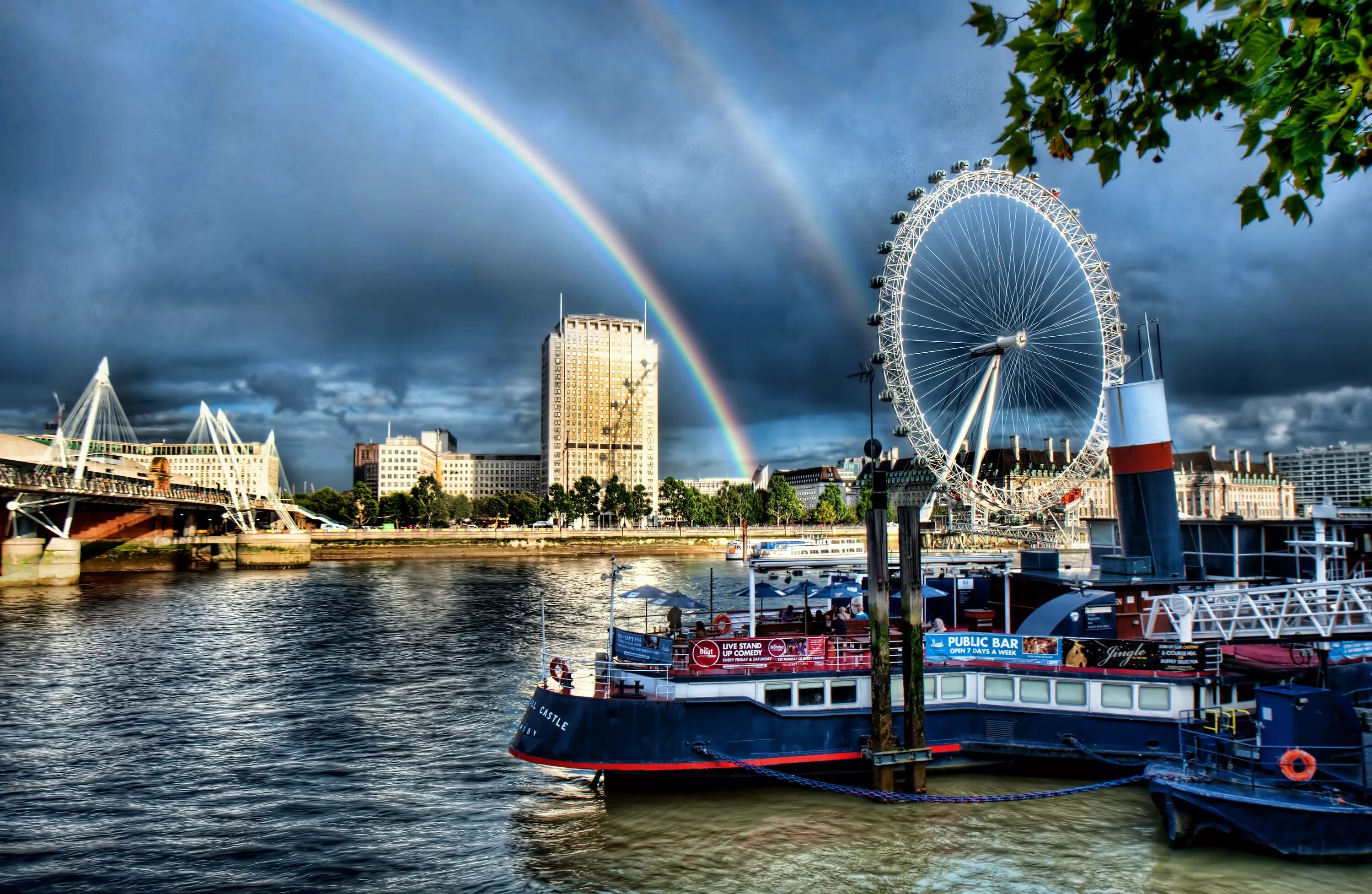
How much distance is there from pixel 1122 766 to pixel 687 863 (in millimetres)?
12609

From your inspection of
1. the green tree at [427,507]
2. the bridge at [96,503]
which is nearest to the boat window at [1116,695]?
the bridge at [96,503]

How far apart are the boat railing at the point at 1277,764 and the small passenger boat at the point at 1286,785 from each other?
2 centimetres

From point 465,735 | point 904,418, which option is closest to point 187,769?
point 465,735

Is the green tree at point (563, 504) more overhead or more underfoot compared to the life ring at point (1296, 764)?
more overhead

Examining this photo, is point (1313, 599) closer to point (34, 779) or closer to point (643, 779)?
point (643, 779)

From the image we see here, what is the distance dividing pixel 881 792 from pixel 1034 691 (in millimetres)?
5420

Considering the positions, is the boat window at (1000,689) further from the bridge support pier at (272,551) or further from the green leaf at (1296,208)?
the bridge support pier at (272,551)

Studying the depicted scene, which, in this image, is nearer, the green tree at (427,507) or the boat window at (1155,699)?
the boat window at (1155,699)

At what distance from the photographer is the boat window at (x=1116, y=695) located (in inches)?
951

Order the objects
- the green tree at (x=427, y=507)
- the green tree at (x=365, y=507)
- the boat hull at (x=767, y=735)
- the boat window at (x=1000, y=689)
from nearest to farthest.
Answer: the boat hull at (x=767, y=735)
the boat window at (x=1000, y=689)
the green tree at (x=365, y=507)
the green tree at (x=427, y=507)

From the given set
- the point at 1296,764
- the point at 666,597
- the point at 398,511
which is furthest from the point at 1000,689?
the point at 398,511

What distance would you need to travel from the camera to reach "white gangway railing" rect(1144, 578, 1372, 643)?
21672mm

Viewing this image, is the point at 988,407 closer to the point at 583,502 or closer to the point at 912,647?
the point at 912,647

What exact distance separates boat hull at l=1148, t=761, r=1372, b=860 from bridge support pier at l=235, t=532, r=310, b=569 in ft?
371
